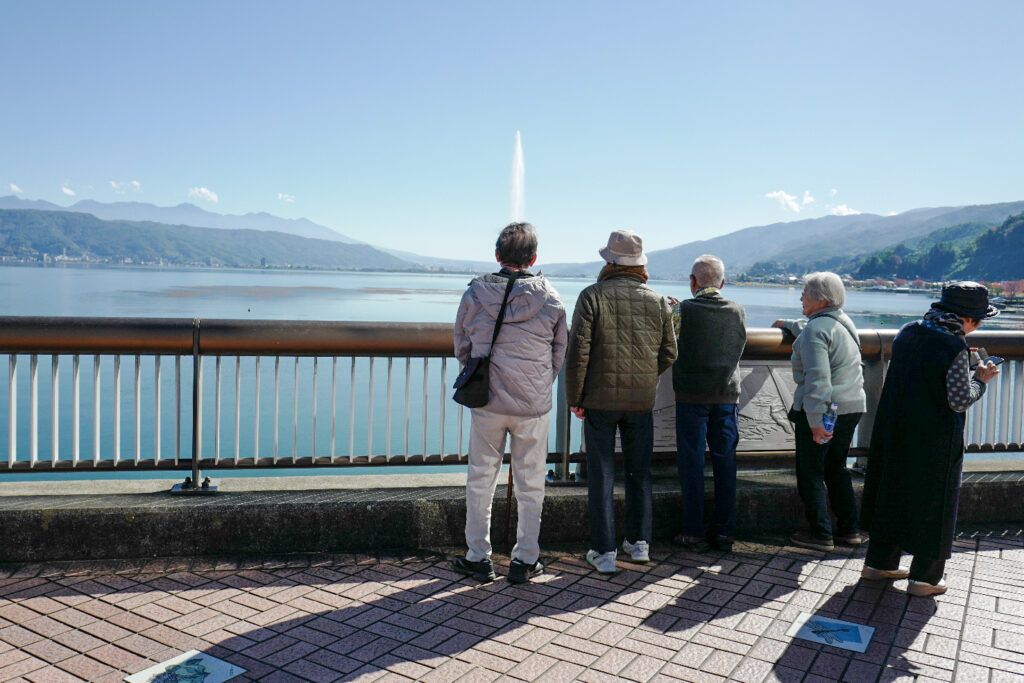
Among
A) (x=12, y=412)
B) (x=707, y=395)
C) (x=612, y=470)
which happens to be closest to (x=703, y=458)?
(x=707, y=395)

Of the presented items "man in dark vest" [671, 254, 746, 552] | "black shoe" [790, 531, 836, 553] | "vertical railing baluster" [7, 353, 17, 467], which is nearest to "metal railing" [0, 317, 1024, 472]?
"vertical railing baluster" [7, 353, 17, 467]

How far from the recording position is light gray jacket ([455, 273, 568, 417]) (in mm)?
4414

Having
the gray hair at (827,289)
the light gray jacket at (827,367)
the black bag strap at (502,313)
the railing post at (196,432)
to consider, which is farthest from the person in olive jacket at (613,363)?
the railing post at (196,432)

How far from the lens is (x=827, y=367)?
5.11 meters

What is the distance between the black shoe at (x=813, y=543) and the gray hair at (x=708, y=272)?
5.80 feet

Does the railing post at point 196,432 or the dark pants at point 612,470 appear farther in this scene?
the railing post at point 196,432

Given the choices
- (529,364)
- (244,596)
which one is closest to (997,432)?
(529,364)

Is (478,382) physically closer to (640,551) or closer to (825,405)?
(640,551)

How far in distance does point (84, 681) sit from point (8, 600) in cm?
116

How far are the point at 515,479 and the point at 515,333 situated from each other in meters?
0.83

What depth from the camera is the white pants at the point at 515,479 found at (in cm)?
459

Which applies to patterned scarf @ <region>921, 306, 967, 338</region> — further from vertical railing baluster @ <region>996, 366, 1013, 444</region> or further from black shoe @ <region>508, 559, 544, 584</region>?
black shoe @ <region>508, 559, 544, 584</region>

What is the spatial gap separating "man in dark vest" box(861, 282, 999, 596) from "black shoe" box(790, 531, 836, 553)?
2.16 feet

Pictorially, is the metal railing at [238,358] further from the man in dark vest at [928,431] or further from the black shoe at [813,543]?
the man in dark vest at [928,431]
